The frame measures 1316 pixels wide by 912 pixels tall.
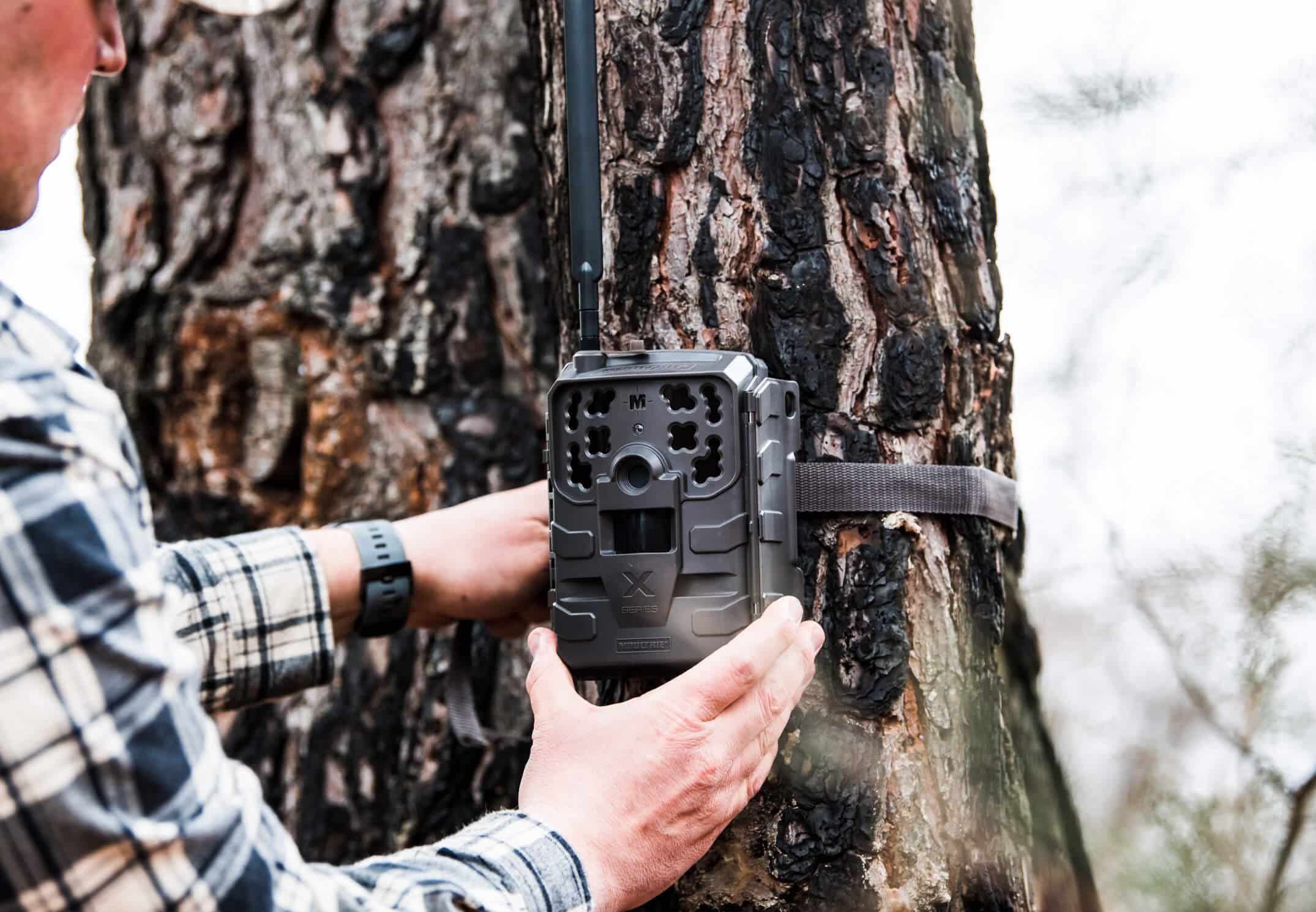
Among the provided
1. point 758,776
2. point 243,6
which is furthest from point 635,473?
point 243,6

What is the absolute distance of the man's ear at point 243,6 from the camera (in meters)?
1.90

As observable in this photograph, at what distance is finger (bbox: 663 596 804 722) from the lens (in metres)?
0.97

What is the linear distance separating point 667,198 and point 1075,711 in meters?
1.09

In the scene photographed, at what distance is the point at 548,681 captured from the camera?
1.05 meters

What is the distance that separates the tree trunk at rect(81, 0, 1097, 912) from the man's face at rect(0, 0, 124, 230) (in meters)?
0.58

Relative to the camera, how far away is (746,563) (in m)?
1.05

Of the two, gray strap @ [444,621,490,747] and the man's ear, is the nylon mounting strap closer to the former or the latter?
gray strap @ [444,621,490,747]

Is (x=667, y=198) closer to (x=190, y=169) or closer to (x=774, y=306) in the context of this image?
(x=774, y=306)

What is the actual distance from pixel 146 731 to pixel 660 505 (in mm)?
472

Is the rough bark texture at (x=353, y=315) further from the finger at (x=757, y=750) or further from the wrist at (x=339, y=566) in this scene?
the finger at (x=757, y=750)

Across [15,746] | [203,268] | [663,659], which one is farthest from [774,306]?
[203,268]

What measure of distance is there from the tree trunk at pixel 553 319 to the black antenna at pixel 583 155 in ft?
0.27

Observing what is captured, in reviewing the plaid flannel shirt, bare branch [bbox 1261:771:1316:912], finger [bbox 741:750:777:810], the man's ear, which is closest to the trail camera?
finger [bbox 741:750:777:810]

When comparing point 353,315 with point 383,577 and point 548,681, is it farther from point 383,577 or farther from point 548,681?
point 548,681
